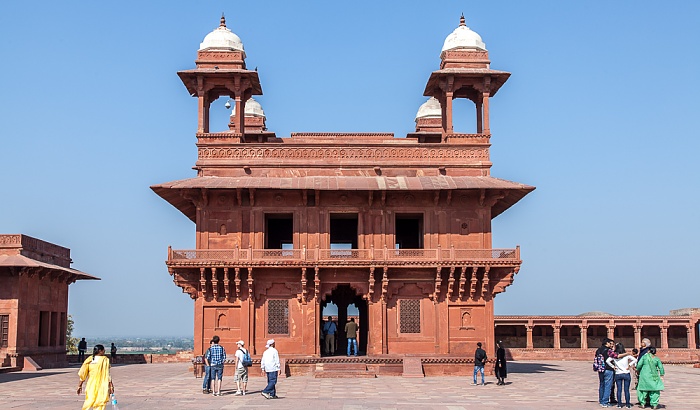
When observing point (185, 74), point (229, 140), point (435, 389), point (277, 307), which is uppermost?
point (185, 74)

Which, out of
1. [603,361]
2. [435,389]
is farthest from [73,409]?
[603,361]

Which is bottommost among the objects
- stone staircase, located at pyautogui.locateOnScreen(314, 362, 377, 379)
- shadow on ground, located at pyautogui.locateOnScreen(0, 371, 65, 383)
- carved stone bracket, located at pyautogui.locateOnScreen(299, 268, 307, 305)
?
shadow on ground, located at pyautogui.locateOnScreen(0, 371, 65, 383)

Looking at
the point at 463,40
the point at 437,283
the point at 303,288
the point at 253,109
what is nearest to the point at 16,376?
the point at 303,288

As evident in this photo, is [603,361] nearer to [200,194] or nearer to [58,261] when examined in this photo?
[200,194]

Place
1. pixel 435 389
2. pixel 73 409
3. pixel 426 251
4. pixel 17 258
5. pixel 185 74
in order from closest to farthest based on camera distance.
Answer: pixel 73 409 < pixel 435 389 < pixel 426 251 < pixel 185 74 < pixel 17 258

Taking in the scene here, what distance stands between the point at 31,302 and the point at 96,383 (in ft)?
79.8

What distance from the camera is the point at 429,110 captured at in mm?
40562

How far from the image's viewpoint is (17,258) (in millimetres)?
35000

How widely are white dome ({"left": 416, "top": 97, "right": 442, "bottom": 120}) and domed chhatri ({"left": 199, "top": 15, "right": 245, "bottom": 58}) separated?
11.9 m

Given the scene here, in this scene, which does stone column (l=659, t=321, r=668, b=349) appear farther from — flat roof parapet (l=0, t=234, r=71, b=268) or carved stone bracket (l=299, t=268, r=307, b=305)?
flat roof parapet (l=0, t=234, r=71, b=268)

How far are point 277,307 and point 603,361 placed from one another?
13545mm

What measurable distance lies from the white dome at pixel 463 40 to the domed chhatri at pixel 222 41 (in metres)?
7.80

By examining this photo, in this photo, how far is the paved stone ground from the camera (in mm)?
18000

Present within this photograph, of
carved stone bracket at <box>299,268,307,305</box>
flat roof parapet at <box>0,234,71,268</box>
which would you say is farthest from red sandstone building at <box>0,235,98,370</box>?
carved stone bracket at <box>299,268,307,305</box>
